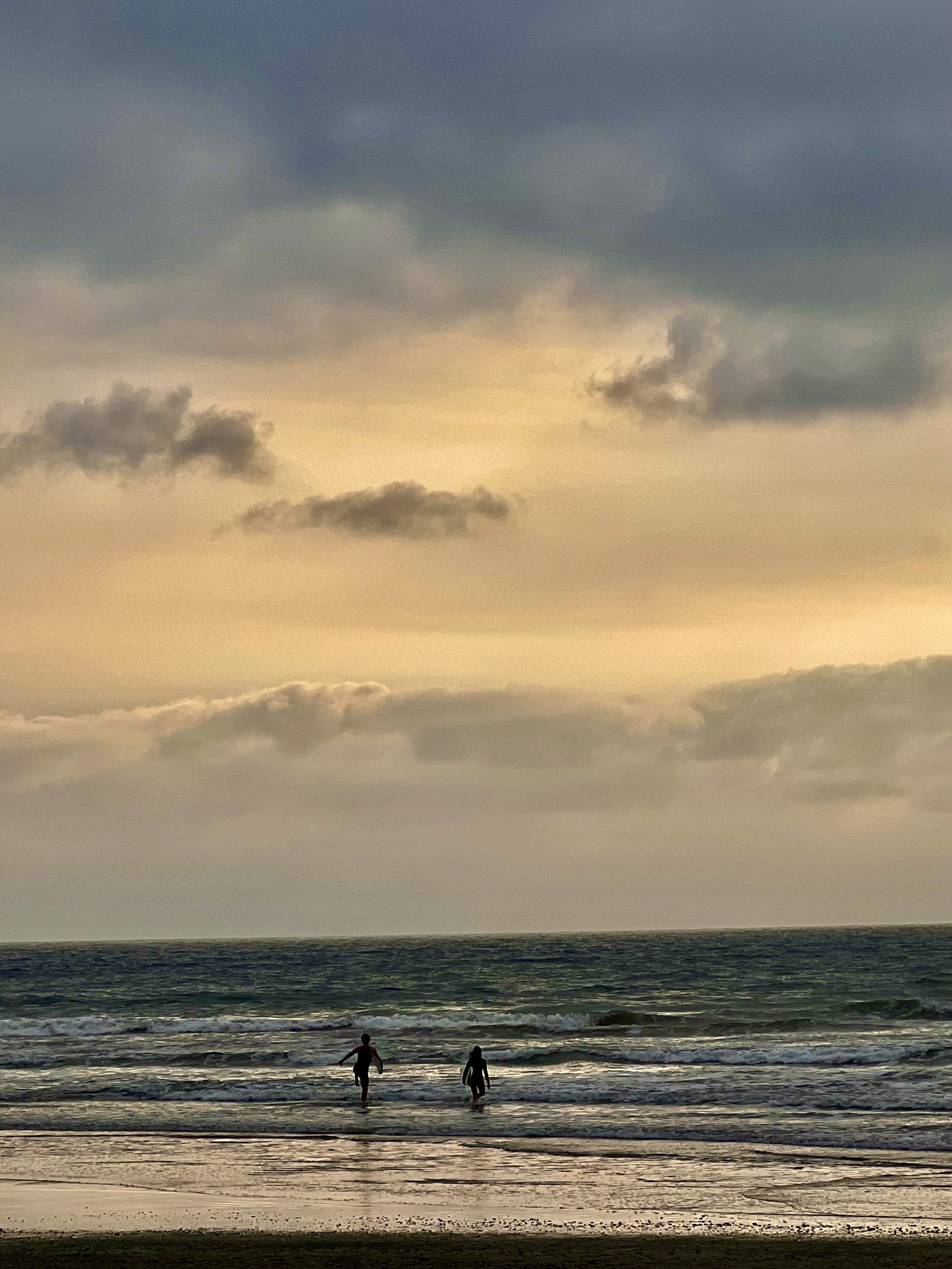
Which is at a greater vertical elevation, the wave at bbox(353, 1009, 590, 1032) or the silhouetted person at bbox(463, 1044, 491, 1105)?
the silhouetted person at bbox(463, 1044, 491, 1105)

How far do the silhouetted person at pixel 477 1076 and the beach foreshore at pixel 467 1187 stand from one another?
17.9 feet

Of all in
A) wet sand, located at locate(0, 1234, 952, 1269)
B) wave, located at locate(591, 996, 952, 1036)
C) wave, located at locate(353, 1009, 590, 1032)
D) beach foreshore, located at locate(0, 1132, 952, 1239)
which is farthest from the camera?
wave, located at locate(353, 1009, 590, 1032)

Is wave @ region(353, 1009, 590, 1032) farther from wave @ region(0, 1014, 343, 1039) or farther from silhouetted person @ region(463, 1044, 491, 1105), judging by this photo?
silhouetted person @ region(463, 1044, 491, 1105)

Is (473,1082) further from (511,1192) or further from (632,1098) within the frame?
(511,1192)

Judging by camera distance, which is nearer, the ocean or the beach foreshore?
the beach foreshore

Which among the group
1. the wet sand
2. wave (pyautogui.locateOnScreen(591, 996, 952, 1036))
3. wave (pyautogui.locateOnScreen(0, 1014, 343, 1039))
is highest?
the wet sand

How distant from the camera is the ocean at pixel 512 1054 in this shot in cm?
2973

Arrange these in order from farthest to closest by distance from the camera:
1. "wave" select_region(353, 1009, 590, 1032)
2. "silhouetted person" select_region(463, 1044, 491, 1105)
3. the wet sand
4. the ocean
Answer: "wave" select_region(353, 1009, 590, 1032)
"silhouetted person" select_region(463, 1044, 491, 1105)
the ocean
the wet sand

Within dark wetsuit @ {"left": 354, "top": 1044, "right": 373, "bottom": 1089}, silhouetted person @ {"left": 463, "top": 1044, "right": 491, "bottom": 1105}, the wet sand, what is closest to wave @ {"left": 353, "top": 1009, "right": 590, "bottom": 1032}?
dark wetsuit @ {"left": 354, "top": 1044, "right": 373, "bottom": 1089}

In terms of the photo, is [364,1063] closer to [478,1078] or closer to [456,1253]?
[478,1078]

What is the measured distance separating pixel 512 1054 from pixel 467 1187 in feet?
67.4

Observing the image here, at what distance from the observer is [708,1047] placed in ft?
140

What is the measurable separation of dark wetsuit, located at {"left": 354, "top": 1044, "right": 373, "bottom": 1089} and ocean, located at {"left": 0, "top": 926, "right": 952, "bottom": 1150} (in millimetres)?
540

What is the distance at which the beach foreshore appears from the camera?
18609 mm
